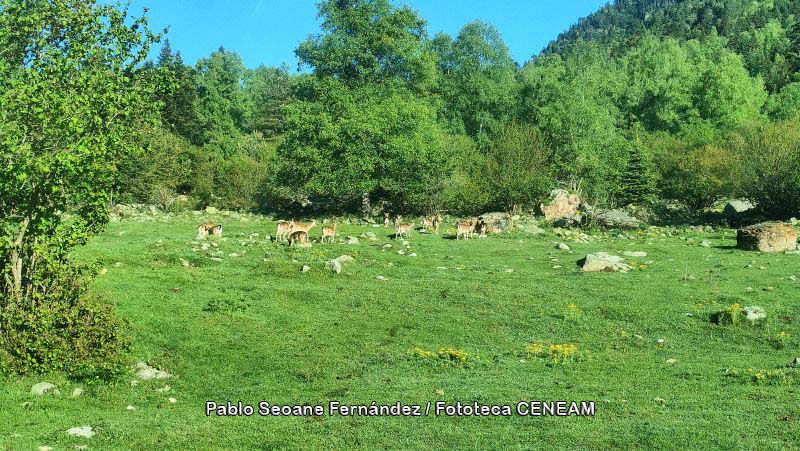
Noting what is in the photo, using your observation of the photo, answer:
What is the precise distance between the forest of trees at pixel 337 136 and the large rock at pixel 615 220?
580 centimetres

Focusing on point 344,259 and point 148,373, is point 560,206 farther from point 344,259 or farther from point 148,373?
point 148,373

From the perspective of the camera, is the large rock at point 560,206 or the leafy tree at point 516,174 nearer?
the large rock at point 560,206

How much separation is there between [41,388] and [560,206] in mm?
42294

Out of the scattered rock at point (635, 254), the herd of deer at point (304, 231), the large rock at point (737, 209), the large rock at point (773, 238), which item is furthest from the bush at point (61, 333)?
the large rock at point (737, 209)

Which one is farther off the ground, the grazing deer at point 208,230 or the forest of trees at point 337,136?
the forest of trees at point 337,136

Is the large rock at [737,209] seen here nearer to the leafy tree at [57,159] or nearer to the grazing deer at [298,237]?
the grazing deer at [298,237]

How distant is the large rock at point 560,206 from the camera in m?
49.6

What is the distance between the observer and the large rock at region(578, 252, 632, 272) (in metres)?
25.9

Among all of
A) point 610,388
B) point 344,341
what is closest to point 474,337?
point 344,341

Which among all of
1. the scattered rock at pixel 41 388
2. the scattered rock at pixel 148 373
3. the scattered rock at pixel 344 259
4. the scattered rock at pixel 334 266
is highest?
the scattered rock at pixel 344 259

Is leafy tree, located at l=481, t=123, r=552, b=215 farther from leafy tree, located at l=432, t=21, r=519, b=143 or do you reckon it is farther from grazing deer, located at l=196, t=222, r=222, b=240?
grazing deer, located at l=196, t=222, r=222, b=240

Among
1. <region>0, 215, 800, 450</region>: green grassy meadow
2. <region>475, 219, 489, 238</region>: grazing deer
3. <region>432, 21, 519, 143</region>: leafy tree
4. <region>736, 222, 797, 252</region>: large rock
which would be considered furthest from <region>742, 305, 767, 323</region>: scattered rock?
<region>432, 21, 519, 143</region>: leafy tree

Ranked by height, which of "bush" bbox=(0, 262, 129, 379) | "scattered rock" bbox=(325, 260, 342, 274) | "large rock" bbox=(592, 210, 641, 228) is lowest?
Answer: "bush" bbox=(0, 262, 129, 379)

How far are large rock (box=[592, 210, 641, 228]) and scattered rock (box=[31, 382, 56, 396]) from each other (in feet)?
120
